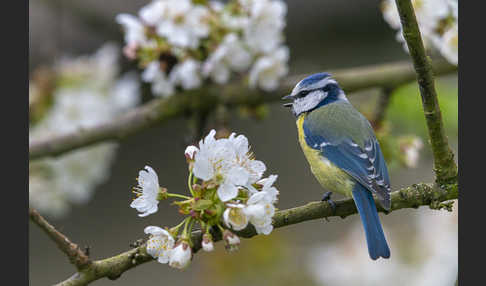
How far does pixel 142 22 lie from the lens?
95.7 inches

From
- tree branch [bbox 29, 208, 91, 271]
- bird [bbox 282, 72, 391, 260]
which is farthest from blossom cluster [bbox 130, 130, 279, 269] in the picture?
bird [bbox 282, 72, 391, 260]

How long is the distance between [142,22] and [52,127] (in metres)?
0.69

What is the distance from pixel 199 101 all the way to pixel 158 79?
0.22 meters

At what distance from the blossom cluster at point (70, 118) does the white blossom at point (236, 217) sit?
61.4 inches

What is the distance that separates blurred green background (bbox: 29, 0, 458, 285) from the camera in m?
2.44

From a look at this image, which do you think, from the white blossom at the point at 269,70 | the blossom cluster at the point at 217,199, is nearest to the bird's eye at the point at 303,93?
the white blossom at the point at 269,70

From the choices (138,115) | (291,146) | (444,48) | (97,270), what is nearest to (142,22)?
(138,115)

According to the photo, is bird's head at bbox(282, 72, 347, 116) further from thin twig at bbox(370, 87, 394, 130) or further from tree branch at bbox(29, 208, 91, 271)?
tree branch at bbox(29, 208, 91, 271)

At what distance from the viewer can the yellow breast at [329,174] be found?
1819 millimetres

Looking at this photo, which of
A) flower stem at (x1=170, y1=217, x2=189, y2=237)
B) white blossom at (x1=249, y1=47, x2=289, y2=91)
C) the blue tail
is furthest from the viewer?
white blossom at (x1=249, y1=47, x2=289, y2=91)

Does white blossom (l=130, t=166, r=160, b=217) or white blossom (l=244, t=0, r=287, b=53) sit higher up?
white blossom (l=244, t=0, r=287, b=53)

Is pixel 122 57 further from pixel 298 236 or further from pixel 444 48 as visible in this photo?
pixel 444 48

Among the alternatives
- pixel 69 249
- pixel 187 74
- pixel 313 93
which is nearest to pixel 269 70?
pixel 187 74

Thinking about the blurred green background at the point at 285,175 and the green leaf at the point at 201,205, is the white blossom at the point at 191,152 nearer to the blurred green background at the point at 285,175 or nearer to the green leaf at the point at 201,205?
the green leaf at the point at 201,205
